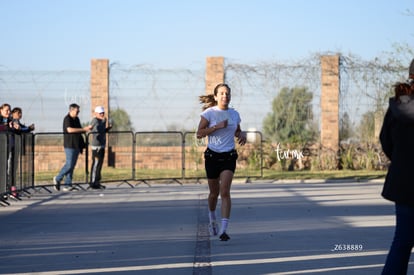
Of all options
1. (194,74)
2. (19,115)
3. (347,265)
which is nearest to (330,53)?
(194,74)

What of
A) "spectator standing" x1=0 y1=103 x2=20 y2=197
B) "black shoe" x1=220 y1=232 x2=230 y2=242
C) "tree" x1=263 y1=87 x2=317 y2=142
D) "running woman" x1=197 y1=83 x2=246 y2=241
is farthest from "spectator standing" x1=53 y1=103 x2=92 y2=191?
"black shoe" x1=220 y1=232 x2=230 y2=242

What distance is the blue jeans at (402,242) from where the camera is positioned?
6.36 metres

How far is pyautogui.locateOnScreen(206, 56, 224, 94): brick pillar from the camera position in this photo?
2622cm

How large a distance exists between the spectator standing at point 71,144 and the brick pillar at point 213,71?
23.6 ft

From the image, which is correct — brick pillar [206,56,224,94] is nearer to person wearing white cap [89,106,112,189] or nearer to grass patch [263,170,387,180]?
grass patch [263,170,387,180]

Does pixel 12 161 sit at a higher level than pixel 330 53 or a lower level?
lower

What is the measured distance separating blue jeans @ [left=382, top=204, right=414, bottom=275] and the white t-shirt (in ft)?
15.2

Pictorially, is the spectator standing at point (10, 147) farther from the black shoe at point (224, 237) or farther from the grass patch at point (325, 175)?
the grass patch at point (325, 175)

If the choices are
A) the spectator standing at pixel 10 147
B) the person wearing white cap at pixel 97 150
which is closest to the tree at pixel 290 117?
the person wearing white cap at pixel 97 150

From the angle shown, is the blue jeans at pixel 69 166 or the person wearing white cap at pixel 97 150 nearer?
the blue jeans at pixel 69 166

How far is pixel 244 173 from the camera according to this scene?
2398 cm

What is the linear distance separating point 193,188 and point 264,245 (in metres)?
9.96

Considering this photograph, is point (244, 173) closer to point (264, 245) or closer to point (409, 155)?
point (264, 245)

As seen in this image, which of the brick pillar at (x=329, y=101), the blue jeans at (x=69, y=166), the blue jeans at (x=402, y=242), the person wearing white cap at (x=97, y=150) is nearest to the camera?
the blue jeans at (x=402, y=242)
